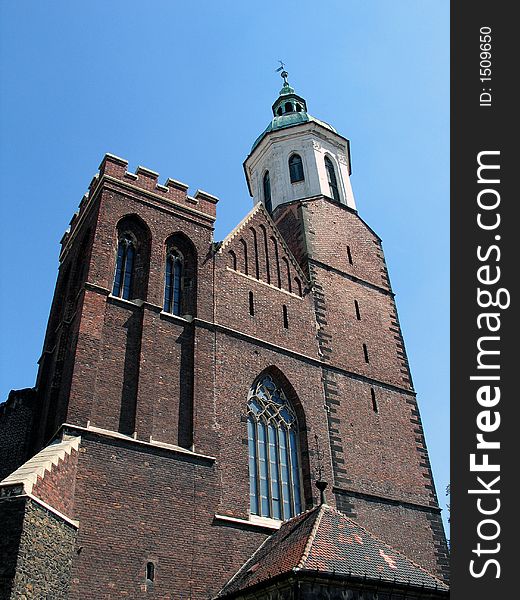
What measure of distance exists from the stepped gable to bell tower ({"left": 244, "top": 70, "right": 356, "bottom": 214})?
16.4 metres

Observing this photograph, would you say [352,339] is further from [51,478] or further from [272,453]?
[51,478]

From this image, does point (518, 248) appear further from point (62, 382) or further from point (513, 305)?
point (62, 382)

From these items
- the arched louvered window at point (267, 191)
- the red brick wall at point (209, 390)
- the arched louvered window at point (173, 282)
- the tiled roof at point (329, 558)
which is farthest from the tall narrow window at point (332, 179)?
the tiled roof at point (329, 558)

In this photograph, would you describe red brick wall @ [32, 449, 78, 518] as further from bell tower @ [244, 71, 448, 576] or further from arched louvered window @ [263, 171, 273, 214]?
arched louvered window @ [263, 171, 273, 214]

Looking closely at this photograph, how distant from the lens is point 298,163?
92.2 ft

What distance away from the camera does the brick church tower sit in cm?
1164

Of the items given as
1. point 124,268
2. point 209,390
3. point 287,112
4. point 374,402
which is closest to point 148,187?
point 124,268

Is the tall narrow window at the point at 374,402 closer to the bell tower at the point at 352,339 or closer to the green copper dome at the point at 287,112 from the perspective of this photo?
the bell tower at the point at 352,339

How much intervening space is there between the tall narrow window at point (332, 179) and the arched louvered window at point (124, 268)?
11.7 metres

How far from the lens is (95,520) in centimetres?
1236

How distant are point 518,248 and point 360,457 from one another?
11.0 meters

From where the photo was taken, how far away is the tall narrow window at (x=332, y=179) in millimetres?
27344

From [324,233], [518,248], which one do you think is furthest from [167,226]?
[518,248]

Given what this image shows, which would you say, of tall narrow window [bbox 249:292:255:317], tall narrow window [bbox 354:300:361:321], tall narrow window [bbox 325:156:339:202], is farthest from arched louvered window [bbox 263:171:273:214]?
tall narrow window [bbox 249:292:255:317]
